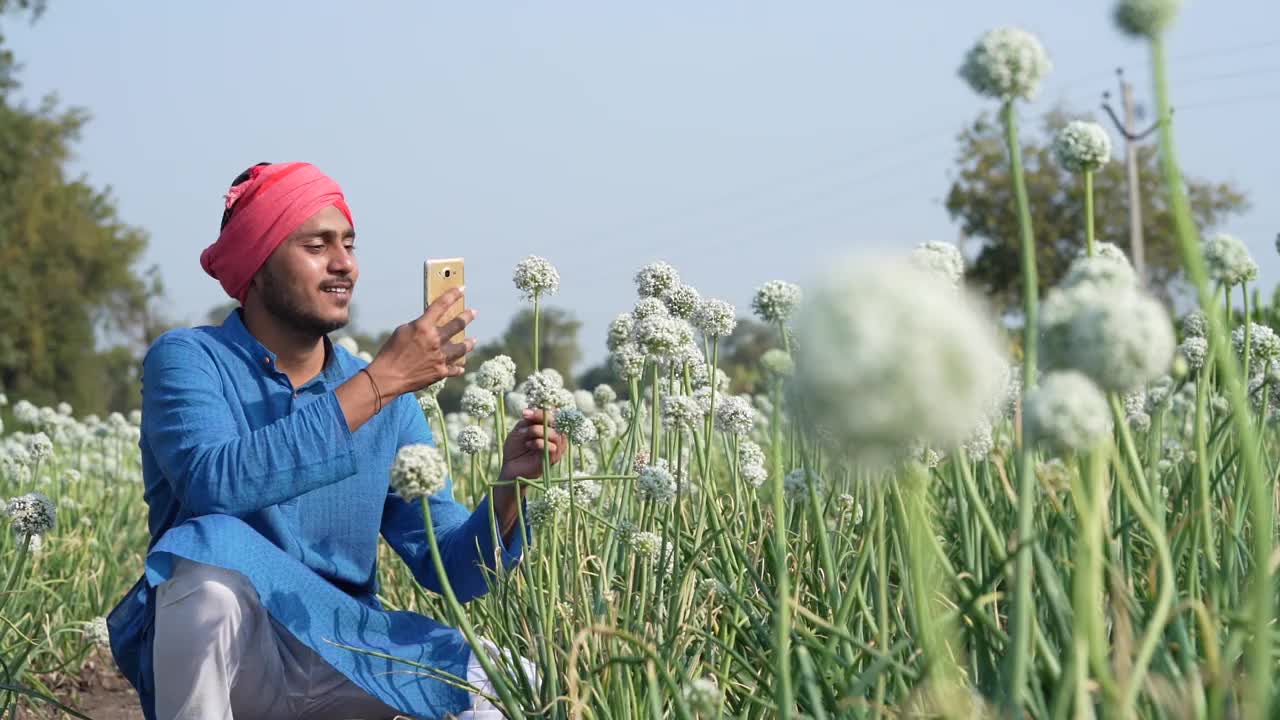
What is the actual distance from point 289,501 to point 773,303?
155 centimetres

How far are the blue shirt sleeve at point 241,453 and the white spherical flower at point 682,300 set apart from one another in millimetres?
778

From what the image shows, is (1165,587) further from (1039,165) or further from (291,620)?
(1039,165)

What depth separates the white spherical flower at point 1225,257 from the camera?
1854 mm

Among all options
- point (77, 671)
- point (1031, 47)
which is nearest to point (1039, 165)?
point (77, 671)

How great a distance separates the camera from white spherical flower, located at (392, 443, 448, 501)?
168 centimetres

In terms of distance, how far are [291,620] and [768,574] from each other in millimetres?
1108

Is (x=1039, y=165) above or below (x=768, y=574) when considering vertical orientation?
above

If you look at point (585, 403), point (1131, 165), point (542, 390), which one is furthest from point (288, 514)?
point (1131, 165)

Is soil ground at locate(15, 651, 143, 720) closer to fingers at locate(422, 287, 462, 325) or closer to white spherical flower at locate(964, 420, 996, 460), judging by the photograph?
fingers at locate(422, 287, 462, 325)

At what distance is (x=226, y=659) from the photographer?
2771mm

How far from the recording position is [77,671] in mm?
4578

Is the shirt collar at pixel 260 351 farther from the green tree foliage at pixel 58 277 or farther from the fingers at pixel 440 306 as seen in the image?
the green tree foliage at pixel 58 277

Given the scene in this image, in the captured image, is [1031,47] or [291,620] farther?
[291,620]

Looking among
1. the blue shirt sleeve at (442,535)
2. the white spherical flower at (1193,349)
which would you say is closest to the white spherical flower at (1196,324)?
the white spherical flower at (1193,349)
